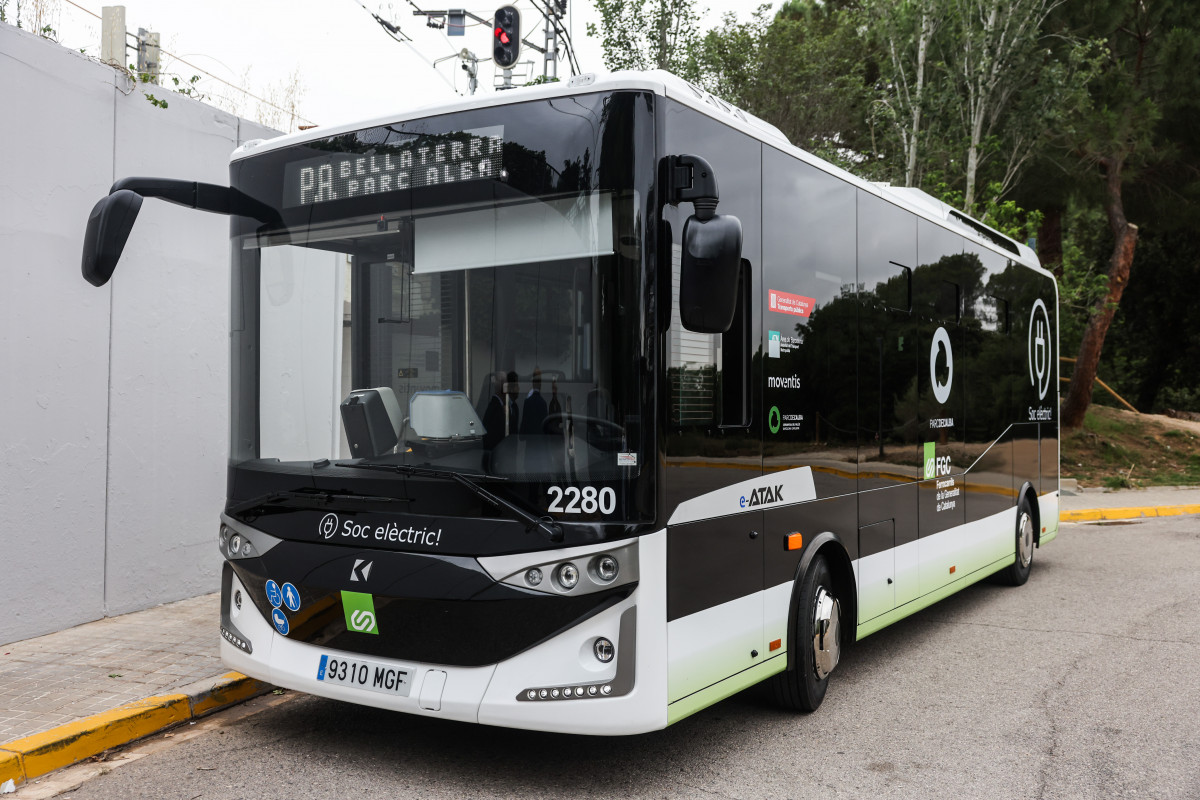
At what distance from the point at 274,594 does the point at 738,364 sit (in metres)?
2.40

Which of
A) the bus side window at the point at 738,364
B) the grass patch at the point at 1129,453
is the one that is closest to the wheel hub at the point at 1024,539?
the bus side window at the point at 738,364

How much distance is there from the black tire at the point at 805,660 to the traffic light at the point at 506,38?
371 inches

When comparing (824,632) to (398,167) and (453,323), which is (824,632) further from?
(398,167)

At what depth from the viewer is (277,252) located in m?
4.99

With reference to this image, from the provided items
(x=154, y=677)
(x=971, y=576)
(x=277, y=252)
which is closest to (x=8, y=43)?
(x=277, y=252)

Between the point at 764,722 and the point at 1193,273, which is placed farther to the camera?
the point at 1193,273

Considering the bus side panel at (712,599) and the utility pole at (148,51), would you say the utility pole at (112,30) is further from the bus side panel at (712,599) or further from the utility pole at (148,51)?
the bus side panel at (712,599)

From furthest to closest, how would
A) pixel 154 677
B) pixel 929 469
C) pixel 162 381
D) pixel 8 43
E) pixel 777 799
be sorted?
pixel 162 381, pixel 929 469, pixel 8 43, pixel 154 677, pixel 777 799

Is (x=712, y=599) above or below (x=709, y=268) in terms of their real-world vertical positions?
below

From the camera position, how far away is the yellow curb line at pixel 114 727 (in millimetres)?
4707

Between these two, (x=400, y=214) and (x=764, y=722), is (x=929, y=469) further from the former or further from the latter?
(x=400, y=214)

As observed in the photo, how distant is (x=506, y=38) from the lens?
13266mm

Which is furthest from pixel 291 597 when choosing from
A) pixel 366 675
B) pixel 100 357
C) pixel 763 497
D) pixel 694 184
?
pixel 100 357

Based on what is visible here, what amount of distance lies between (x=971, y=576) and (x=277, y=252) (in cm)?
602
